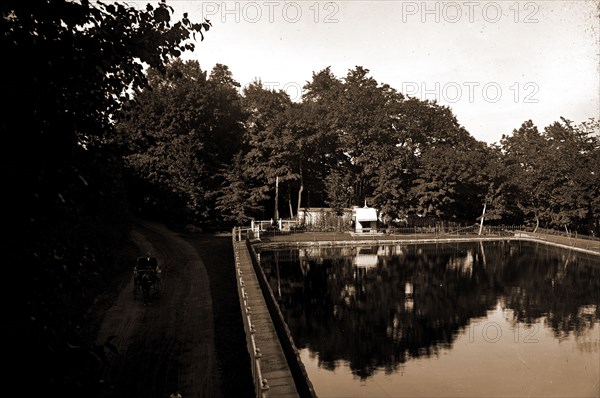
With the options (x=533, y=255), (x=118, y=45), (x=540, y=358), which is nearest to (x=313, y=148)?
(x=533, y=255)

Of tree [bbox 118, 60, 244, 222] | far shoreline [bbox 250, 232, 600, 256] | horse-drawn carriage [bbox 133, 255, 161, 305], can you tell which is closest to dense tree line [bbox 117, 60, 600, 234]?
tree [bbox 118, 60, 244, 222]

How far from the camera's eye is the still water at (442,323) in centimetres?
1994

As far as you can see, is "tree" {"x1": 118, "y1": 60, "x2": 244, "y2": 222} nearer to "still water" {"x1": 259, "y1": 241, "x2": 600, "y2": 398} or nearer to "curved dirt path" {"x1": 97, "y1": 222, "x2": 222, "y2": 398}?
"still water" {"x1": 259, "y1": 241, "x2": 600, "y2": 398}

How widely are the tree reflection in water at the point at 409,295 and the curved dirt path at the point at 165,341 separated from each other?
6.34 meters

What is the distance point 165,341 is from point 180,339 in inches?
22.4

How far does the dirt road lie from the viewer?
13.7 meters

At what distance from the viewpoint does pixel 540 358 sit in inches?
886

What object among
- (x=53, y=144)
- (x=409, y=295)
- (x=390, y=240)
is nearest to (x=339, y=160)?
(x=390, y=240)

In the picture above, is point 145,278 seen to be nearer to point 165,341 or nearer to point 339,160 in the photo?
point 165,341

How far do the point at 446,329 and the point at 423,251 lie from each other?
27660 millimetres

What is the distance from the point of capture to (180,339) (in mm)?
17609

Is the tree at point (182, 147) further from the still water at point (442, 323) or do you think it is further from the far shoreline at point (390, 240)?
the still water at point (442, 323)

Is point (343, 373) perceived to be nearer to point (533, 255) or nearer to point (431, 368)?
point (431, 368)

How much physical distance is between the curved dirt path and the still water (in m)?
5.71
